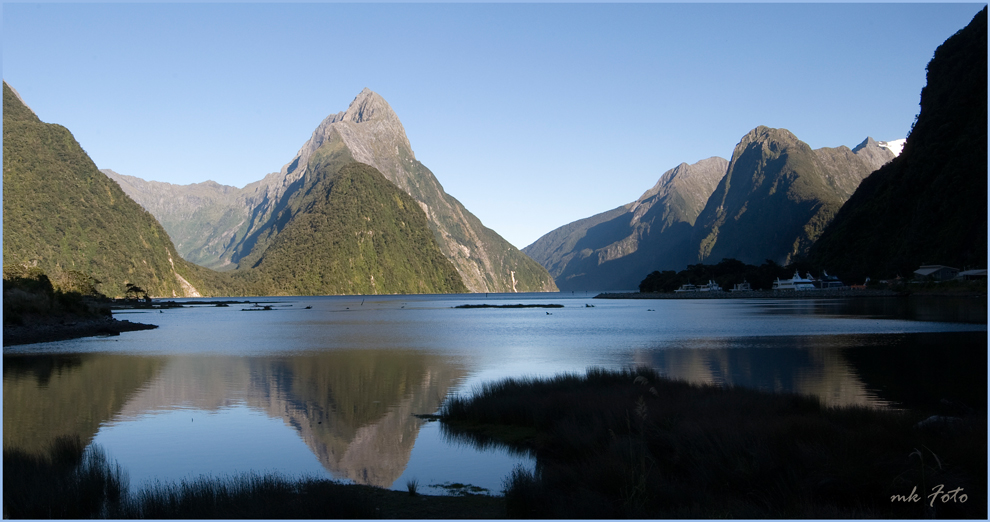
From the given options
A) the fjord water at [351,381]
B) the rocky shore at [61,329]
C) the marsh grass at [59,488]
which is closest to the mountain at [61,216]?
the rocky shore at [61,329]

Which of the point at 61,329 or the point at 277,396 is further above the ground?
the point at 61,329

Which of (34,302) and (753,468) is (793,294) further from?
(753,468)

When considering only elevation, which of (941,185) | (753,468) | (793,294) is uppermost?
(941,185)

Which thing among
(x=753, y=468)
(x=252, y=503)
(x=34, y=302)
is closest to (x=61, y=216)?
(x=34, y=302)

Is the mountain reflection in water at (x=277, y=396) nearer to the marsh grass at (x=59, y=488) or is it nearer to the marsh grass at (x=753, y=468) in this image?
the marsh grass at (x=59, y=488)

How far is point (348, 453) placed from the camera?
594 inches

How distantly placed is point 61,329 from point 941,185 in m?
118

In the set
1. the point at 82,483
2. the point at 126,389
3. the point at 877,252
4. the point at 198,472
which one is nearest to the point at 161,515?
the point at 82,483

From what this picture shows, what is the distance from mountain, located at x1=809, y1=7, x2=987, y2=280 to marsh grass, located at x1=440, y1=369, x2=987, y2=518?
101m

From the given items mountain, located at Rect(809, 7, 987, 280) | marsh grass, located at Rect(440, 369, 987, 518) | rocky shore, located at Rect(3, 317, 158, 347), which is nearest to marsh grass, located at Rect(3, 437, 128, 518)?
marsh grass, located at Rect(440, 369, 987, 518)

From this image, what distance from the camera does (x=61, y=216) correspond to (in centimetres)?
Answer: 16988

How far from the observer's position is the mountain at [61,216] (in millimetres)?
154250

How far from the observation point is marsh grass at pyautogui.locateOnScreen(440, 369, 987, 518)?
902 centimetres

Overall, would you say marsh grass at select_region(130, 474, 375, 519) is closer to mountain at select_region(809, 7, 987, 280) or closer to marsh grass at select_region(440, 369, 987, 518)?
marsh grass at select_region(440, 369, 987, 518)
